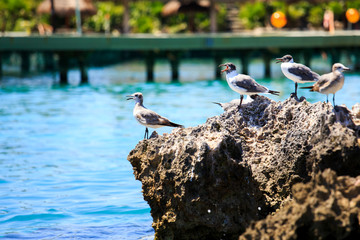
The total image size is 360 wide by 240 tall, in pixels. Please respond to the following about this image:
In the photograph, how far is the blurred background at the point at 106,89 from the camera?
354 inches

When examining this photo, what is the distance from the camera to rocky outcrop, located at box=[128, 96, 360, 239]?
5.61 metres

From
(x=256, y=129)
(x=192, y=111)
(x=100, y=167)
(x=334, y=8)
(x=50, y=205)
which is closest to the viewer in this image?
(x=256, y=129)

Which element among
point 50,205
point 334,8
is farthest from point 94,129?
point 334,8

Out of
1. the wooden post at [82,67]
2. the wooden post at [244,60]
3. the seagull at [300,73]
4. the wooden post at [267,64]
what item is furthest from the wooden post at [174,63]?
the seagull at [300,73]

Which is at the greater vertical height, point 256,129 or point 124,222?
point 256,129

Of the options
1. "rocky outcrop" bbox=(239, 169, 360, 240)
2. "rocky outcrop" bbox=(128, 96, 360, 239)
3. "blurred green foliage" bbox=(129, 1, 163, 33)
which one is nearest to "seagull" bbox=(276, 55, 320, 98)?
"rocky outcrop" bbox=(128, 96, 360, 239)

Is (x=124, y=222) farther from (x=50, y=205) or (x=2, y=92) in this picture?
(x=2, y=92)

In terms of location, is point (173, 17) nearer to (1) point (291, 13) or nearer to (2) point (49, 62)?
(1) point (291, 13)

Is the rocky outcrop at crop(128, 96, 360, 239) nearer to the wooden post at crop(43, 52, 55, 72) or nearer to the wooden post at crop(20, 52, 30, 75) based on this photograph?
the wooden post at crop(20, 52, 30, 75)

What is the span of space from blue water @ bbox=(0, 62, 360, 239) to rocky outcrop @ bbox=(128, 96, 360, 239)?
147cm

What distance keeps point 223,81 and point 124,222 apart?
18.8 meters

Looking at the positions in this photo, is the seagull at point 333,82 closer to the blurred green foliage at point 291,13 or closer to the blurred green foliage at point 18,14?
the blurred green foliage at point 18,14

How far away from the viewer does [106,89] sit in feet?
81.9

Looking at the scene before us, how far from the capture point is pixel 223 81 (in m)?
26.4
